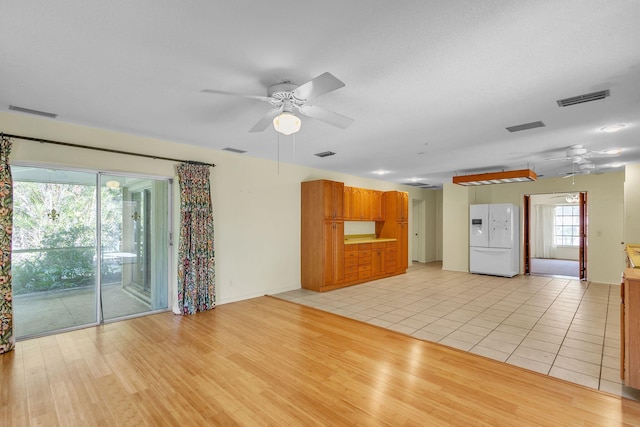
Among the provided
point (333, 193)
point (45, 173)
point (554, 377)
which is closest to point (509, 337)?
point (554, 377)

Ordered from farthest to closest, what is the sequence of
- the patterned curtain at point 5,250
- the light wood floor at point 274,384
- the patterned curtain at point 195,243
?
the patterned curtain at point 195,243
the patterned curtain at point 5,250
the light wood floor at point 274,384

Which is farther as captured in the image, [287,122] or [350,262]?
[350,262]

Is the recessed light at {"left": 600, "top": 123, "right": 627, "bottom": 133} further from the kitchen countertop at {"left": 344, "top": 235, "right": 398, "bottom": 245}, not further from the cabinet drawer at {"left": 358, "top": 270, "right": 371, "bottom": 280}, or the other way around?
the cabinet drawer at {"left": 358, "top": 270, "right": 371, "bottom": 280}

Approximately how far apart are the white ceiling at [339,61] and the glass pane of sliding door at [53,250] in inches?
35.8

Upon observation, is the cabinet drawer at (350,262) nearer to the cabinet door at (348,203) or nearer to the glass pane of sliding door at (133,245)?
the cabinet door at (348,203)

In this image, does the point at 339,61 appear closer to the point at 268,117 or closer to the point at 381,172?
the point at 268,117

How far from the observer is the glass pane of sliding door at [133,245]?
420cm

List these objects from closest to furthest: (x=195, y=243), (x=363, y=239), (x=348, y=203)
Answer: (x=195, y=243) < (x=348, y=203) < (x=363, y=239)

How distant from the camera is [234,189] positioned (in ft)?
17.6

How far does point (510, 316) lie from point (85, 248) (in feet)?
20.3

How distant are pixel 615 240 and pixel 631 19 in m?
7.36

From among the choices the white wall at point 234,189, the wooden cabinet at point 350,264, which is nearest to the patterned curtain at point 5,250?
the white wall at point 234,189

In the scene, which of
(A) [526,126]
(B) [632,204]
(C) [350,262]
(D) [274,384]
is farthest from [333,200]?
(B) [632,204]

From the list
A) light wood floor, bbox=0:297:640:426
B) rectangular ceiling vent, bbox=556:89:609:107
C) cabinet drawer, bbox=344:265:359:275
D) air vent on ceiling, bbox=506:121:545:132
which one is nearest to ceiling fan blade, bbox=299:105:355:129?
rectangular ceiling vent, bbox=556:89:609:107
